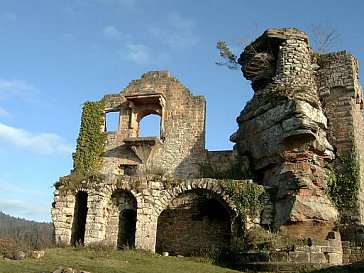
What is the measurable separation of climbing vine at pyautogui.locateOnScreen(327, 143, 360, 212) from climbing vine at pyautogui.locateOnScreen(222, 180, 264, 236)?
337cm

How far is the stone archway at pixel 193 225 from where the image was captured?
1984cm

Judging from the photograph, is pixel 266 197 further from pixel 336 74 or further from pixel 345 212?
pixel 336 74

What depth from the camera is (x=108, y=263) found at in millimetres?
13734

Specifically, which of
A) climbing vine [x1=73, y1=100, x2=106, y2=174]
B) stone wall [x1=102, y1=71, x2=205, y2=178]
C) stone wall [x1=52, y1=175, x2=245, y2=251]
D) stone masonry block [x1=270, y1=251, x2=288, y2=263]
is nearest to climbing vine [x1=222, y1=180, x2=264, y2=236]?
stone wall [x1=52, y1=175, x2=245, y2=251]

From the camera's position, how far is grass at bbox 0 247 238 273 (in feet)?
39.4

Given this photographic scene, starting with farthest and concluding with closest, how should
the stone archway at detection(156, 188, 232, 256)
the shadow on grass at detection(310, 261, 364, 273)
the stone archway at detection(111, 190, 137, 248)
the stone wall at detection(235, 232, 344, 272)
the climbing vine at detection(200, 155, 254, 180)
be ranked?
the climbing vine at detection(200, 155, 254, 180) → the stone archway at detection(156, 188, 232, 256) → the stone archway at detection(111, 190, 137, 248) → the stone wall at detection(235, 232, 344, 272) → the shadow on grass at detection(310, 261, 364, 273)

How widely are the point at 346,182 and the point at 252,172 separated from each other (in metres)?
4.18

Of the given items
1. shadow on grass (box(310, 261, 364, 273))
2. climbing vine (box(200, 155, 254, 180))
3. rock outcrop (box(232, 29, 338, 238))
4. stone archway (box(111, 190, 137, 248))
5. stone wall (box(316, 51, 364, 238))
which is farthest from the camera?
climbing vine (box(200, 155, 254, 180))

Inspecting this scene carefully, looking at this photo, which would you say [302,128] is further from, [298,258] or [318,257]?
[298,258]

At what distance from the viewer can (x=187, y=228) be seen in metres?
20.4

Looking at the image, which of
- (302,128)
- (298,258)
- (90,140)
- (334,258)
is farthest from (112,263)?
(90,140)

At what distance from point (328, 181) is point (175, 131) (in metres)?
8.75

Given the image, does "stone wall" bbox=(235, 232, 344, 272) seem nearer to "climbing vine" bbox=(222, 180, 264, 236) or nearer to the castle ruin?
the castle ruin

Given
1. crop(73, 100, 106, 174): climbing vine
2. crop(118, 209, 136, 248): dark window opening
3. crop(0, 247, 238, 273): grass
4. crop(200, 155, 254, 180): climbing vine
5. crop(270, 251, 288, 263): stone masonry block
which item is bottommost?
crop(0, 247, 238, 273): grass
